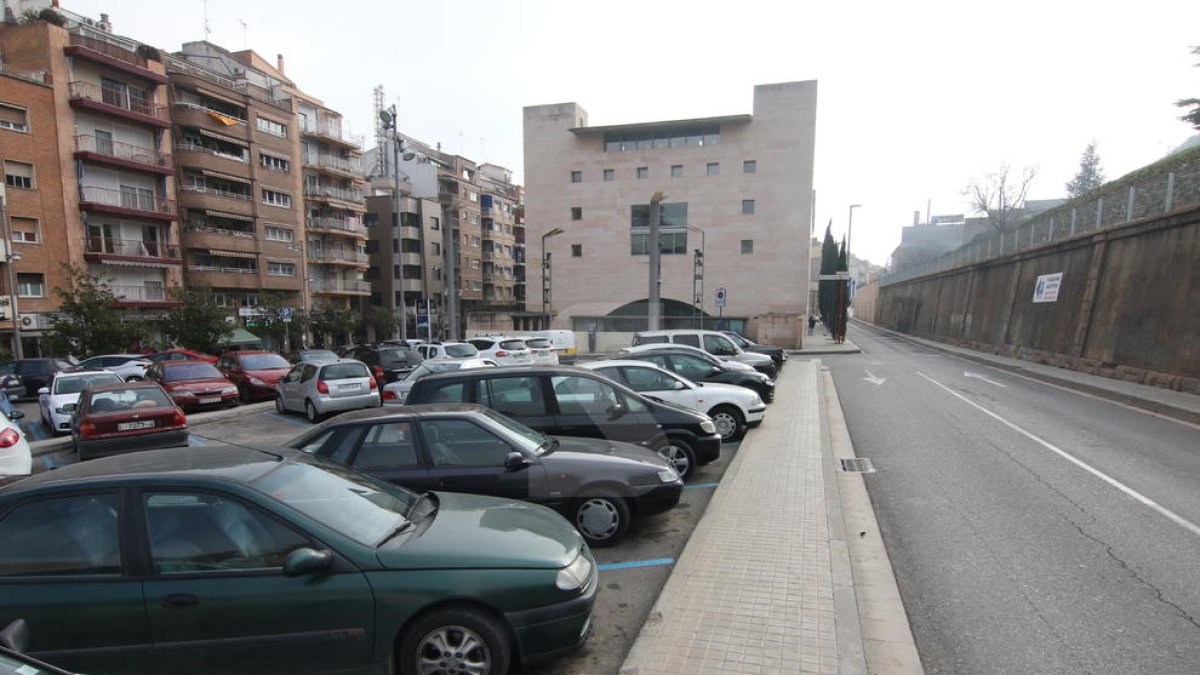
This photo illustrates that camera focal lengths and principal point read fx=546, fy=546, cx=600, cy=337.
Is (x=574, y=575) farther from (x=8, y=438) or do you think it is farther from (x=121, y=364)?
(x=121, y=364)

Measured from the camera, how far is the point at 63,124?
92.9 ft

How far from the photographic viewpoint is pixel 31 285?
27250 millimetres

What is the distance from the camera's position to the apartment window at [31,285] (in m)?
26.9

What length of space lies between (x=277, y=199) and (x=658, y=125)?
30574 millimetres

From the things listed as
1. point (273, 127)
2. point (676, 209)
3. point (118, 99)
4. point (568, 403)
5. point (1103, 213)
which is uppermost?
point (273, 127)

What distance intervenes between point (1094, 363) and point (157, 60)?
160 feet

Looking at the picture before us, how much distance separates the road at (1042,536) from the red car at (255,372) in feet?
52.0

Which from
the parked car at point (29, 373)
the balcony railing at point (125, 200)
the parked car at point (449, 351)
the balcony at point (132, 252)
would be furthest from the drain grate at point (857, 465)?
the balcony railing at point (125, 200)

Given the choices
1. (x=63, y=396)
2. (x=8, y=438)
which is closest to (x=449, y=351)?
(x=63, y=396)

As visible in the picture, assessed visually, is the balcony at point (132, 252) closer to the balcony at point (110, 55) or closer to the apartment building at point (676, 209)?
the balcony at point (110, 55)

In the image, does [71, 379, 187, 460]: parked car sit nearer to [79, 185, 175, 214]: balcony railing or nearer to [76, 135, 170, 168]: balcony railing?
[79, 185, 175, 214]: balcony railing

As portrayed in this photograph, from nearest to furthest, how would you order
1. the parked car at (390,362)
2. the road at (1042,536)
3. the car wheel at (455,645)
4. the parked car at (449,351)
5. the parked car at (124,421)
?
1. the car wheel at (455,645)
2. the road at (1042,536)
3. the parked car at (124,421)
4. the parked car at (390,362)
5. the parked car at (449,351)

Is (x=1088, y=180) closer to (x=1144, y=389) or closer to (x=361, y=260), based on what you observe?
(x=1144, y=389)

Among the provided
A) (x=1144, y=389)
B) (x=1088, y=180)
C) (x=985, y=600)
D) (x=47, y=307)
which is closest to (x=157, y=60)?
(x=47, y=307)
